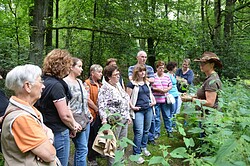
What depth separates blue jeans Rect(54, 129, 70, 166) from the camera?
278 centimetres

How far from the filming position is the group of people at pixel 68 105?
70.8 inches

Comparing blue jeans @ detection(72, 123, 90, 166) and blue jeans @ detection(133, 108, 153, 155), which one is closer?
blue jeans @ detection(72, 123, 90, 166)

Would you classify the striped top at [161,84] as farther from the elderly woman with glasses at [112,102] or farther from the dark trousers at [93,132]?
the elderly woman with glasses at [112,102]

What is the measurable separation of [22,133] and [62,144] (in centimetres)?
113

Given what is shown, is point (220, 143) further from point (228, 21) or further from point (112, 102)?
point (228, 21)

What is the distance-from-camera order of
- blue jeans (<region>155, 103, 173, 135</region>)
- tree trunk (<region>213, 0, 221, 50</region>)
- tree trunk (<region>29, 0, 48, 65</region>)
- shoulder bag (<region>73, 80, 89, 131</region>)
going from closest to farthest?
1. shoulder bag (<region>73, 80, 89, 131</region>)
2. blue jeans (<region>155, 103, 173, 135</region>)
3. tree trunk (<region>29, 0, 48, 65</region>)
4. tree trunk (<region>213, 0, 221, 50</region>)

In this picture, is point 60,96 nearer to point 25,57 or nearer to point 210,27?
point 25,57

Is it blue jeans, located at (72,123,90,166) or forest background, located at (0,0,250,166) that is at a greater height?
forest background, located at (0,0,250,166)

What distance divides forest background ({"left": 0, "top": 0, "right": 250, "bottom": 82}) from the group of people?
2241mm

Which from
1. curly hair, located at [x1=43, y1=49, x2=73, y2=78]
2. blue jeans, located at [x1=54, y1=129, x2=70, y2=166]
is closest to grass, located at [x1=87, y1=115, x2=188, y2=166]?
blue jeans, located at [x1=54, y1=129, x2=70, y2=166]

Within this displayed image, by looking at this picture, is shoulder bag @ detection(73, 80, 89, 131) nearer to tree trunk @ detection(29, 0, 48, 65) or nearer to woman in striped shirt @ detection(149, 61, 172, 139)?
woman in striped shirt @ detection(149, 61, 172, 139)

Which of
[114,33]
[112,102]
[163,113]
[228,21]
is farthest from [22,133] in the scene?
[228,21]

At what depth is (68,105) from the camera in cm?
316

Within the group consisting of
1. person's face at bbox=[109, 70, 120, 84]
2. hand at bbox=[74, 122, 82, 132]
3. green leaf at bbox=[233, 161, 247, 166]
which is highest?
person's face at bbox=[109, 70, 120, 84]
